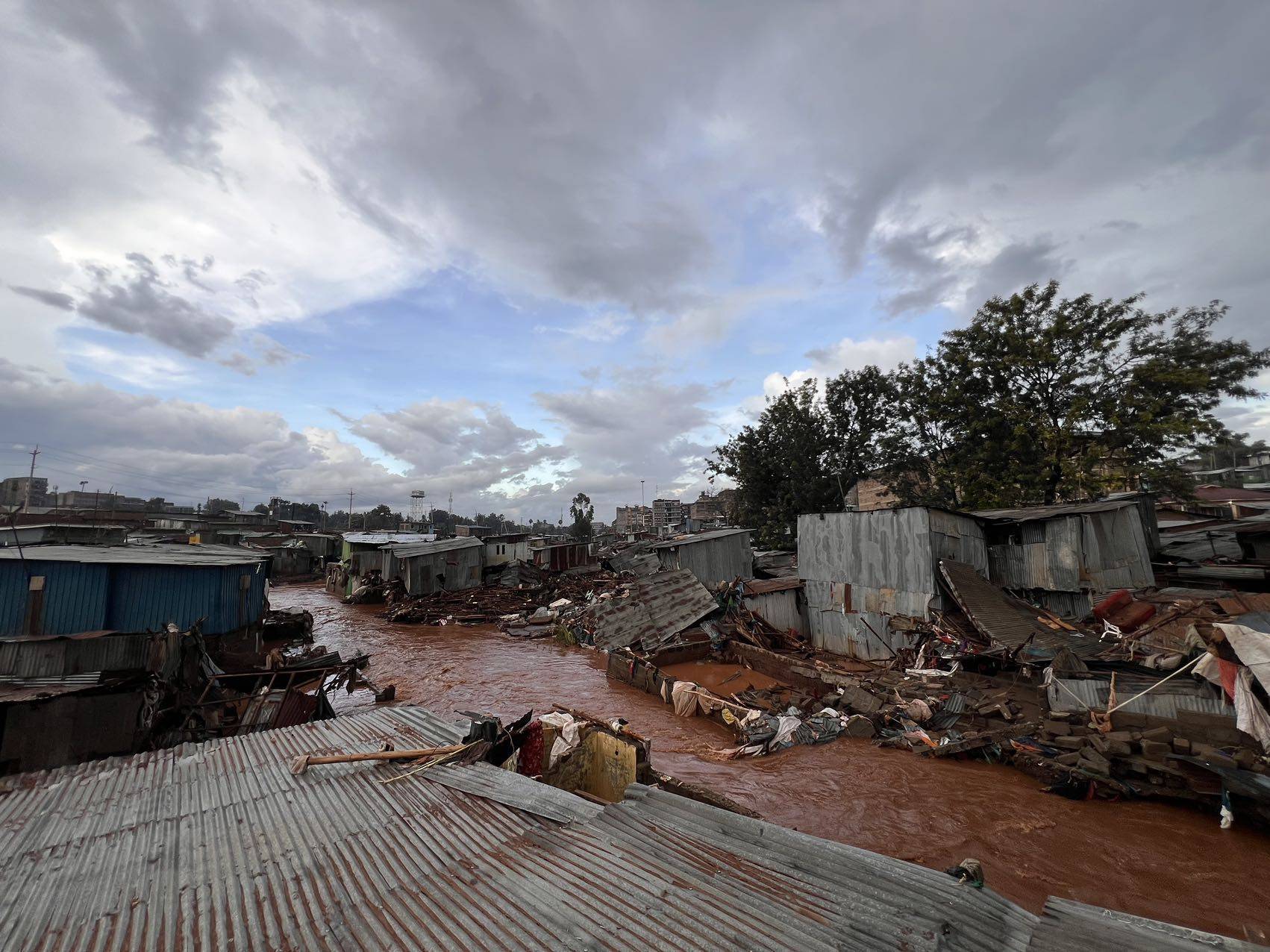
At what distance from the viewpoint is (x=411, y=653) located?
Answer: 21250mm

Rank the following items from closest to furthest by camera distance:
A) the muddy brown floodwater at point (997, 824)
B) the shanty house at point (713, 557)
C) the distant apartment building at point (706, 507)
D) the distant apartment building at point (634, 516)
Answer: the muddy brown floodwater at point (997, 824) → the shanty house at point (713, 557) → the distant apartment building at point (706, 507) → the distant apartment building at point (634, 516)

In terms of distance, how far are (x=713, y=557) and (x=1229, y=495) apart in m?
29.3

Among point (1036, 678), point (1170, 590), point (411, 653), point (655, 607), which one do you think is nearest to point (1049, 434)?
point (1170, 590)

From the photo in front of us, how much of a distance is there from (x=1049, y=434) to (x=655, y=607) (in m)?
16.3

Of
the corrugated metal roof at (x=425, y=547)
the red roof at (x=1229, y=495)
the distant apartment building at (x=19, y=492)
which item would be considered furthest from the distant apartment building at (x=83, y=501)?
the red roof at (x=1229, y=495)

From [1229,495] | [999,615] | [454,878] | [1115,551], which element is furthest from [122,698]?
[1229,495]

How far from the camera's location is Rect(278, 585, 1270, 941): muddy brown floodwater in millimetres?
6355

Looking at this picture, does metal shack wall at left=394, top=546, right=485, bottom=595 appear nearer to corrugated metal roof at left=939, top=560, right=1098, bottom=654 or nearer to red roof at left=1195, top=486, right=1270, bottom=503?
corrugated metal roof at left=939, top=560, right=1098, bottom=654

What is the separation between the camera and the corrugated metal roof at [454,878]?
9.93ft

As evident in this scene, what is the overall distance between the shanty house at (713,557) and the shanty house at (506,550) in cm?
1951

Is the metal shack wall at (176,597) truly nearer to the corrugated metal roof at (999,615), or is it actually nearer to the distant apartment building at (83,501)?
the corrugated metal roof at (999,615)

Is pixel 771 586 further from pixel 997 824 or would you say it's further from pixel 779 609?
pixel 997 824

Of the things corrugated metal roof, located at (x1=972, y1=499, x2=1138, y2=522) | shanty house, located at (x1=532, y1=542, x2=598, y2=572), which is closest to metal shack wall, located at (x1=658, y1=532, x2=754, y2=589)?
corrugated metal roof, located at (x1=972, y1=499, x2=1138, y2=522)

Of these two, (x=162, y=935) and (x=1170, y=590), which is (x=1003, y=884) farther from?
(x=1170, y=590)
